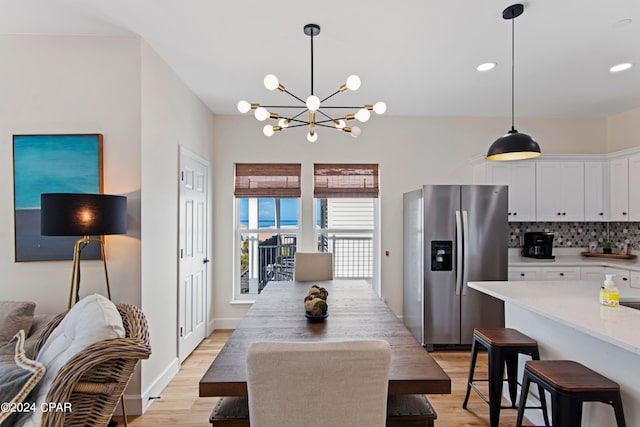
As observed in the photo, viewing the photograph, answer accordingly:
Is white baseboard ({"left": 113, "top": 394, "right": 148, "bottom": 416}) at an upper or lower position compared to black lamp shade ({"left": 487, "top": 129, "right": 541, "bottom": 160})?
lower

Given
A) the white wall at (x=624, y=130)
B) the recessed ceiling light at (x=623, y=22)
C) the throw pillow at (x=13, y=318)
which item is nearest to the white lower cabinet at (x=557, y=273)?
the white wall at (x=624, y=130)

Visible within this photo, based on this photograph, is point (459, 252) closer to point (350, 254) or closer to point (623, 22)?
point (350, 254)

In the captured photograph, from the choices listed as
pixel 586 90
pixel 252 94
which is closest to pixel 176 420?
pixel 252 94

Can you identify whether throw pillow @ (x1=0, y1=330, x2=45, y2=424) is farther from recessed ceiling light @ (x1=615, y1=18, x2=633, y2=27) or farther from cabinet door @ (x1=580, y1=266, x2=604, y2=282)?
cabinet door @ (x1=580, y1=266, x2=604, y2=282)

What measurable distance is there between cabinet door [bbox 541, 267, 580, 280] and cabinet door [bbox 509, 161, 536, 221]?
626mm

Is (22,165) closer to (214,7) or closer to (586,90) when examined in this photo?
(214,7)

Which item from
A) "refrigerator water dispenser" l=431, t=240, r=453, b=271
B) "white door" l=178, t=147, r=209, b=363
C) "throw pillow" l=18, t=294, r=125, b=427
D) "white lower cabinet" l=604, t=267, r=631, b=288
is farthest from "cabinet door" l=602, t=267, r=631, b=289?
"throw pillow" l=18, t=294, r=125, b=427

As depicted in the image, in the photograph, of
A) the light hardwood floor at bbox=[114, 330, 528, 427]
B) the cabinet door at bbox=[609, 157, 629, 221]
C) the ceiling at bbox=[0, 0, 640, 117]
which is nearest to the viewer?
the ceiling at bbox=[0, 0, 640, 117]

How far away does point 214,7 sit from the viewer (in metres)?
2.03

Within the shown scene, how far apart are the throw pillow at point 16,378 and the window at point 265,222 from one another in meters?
2.71

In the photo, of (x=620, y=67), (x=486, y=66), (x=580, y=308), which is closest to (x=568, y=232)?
(x=620, y=67)

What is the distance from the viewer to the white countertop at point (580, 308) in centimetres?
142

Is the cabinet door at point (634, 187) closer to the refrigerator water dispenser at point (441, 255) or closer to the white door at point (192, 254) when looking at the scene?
the refrigerator water dispenser at point (441, 255)

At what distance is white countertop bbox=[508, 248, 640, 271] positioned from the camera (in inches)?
145
